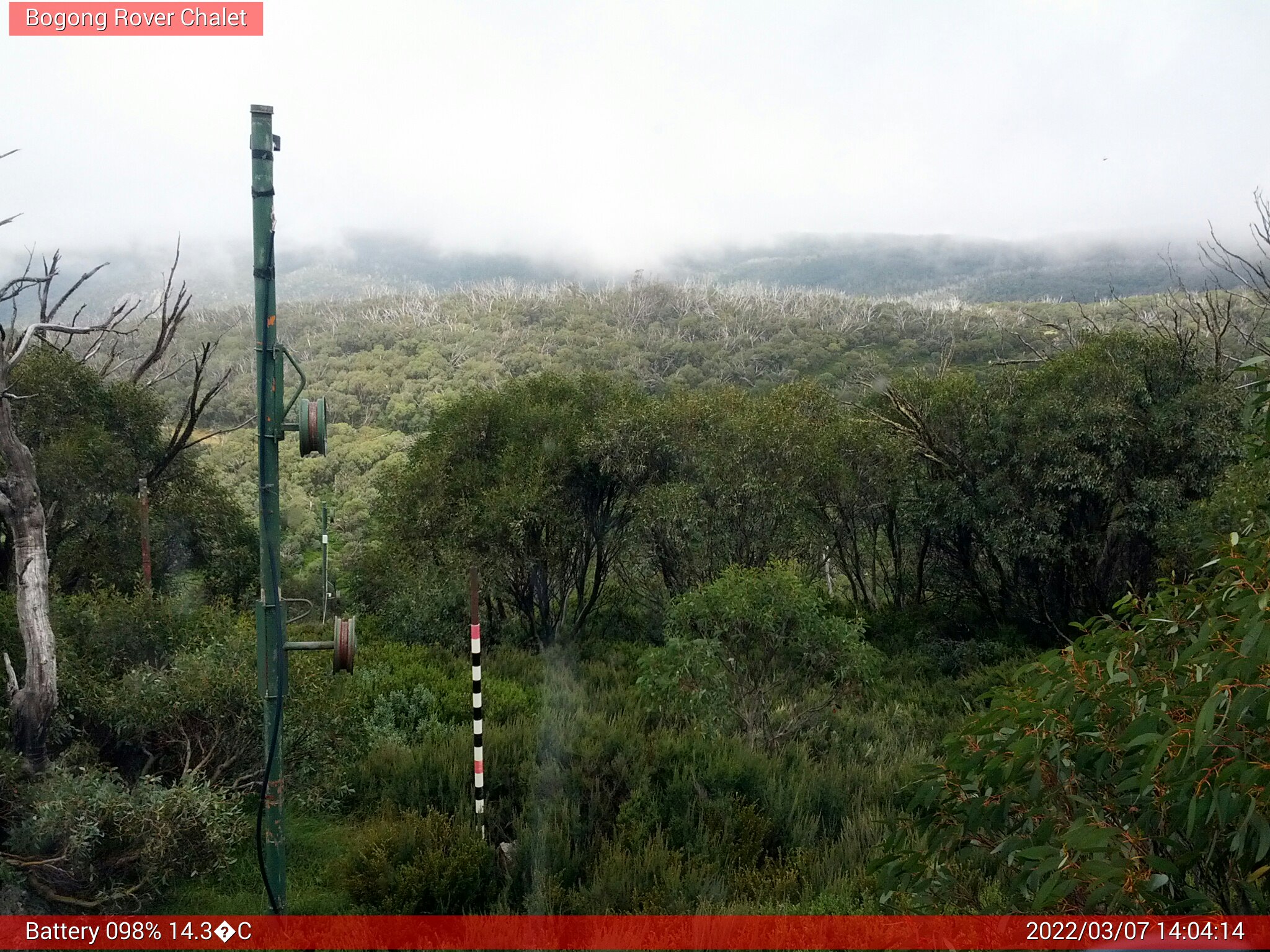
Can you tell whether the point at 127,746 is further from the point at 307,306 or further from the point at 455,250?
the point at 455,250

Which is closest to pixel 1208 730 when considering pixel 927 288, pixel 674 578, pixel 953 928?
pixel 953 928

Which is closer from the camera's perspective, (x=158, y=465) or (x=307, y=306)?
(x=158, y=465)

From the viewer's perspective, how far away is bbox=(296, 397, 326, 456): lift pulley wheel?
5062mm

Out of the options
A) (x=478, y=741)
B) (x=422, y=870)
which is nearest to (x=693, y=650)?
(x=478, y=741)

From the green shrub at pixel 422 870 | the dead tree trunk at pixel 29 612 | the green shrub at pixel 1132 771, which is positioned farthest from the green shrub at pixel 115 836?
the green shrub at pixel 1132 771

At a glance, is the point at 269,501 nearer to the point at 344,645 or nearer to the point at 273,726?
the point at 344,645

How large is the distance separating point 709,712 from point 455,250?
152 metres

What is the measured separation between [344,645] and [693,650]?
20.2 ft

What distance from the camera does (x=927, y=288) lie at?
6383 inches

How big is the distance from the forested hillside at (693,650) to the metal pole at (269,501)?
151cm

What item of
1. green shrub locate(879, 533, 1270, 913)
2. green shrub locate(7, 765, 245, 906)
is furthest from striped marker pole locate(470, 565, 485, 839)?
green shrub locate(879, 533, 1270, 913)

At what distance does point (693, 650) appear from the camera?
10758mm

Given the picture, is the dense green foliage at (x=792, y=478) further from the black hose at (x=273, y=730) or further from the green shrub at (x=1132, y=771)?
the green shrub at (x=1132, y=771)

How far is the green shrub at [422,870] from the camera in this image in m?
6.42
